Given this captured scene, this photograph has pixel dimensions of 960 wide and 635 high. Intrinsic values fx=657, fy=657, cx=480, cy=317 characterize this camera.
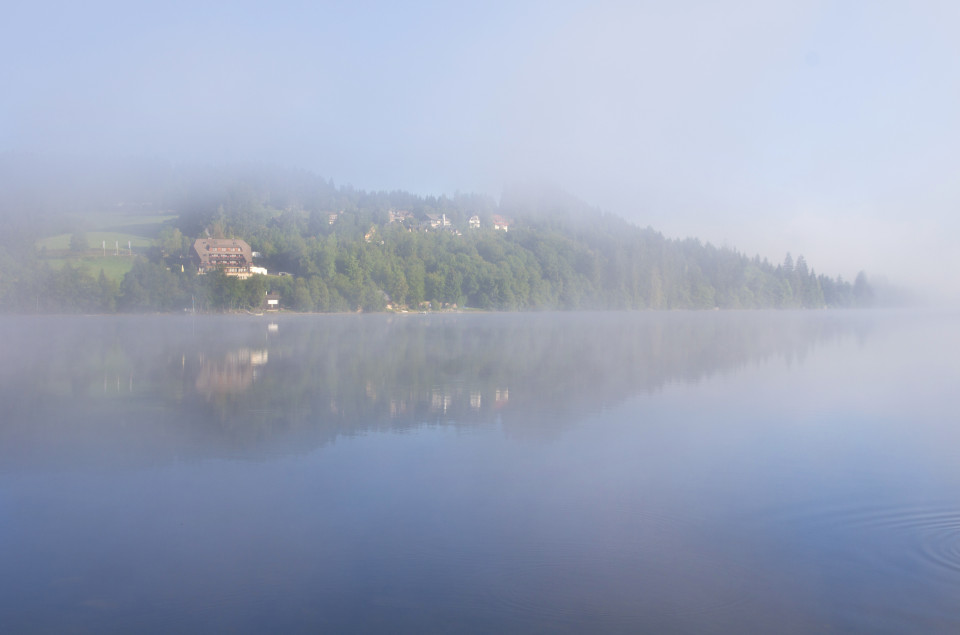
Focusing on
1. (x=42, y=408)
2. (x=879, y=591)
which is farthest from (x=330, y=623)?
(x=42, y=408)

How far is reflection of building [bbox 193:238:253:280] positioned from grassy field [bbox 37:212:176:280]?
851 cm

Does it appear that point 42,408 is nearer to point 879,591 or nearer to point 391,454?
point 391,454

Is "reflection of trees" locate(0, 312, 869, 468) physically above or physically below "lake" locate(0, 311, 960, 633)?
above

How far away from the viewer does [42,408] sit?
40.6 ft

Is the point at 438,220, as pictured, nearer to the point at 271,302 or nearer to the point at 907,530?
the point at 271,302

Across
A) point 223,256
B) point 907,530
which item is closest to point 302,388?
point 907,530

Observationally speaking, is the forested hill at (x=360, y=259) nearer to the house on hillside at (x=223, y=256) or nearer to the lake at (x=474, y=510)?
the house on hillside at (x=223, y=256)

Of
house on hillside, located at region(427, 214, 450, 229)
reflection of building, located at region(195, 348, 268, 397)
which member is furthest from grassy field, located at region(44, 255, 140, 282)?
house on hillside, located at region(427, 214, 450, 229)

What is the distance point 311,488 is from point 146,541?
6.31 ft

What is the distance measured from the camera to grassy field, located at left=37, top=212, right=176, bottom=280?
8444cm

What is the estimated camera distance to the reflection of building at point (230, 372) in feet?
48.4

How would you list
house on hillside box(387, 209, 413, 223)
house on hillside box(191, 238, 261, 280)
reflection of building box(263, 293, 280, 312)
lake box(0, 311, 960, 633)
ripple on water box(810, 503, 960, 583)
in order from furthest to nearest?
house on hillside box(387, 209, 413, 223), house on hillside box(191, 238, 261, 280), reflection of building box(263, 293, 280, 312), ripple on water box(810, 503, 960, 583), lake box(0, 311, 960, 633)

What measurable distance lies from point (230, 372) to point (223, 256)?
8400cm

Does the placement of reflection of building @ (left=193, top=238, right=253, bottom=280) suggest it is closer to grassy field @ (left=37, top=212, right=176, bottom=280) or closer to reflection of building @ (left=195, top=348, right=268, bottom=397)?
grassy field @ (left=37, top=212, right=176, bottom=280)
